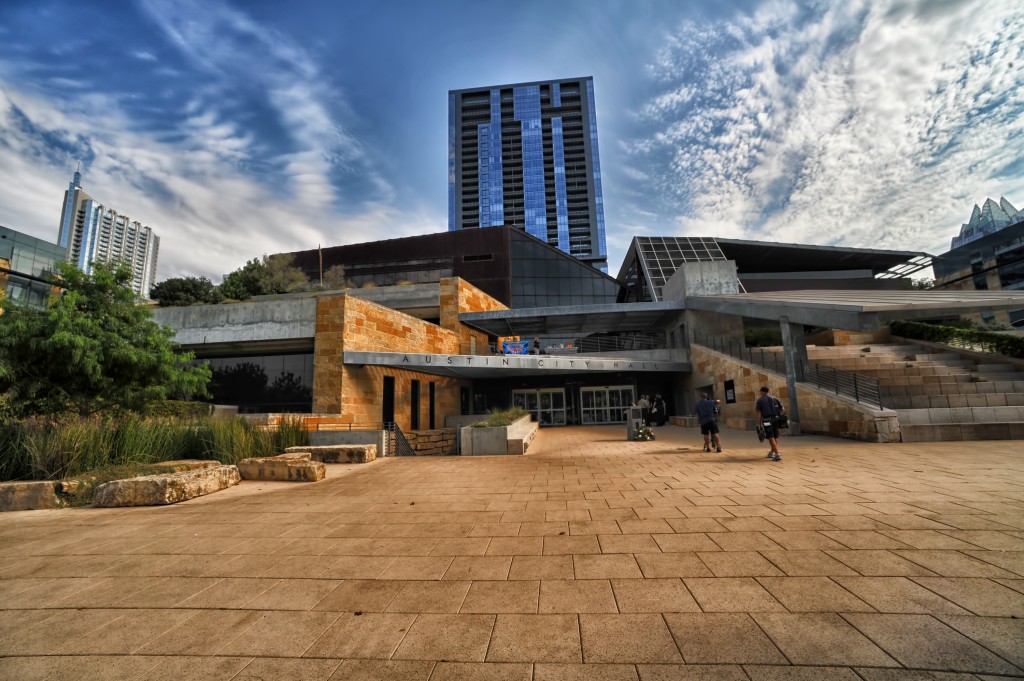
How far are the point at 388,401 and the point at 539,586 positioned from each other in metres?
17.1

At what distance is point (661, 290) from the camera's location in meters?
30.6

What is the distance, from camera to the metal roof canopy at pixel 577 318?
2602 cm

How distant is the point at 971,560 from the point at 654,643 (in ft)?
8.83

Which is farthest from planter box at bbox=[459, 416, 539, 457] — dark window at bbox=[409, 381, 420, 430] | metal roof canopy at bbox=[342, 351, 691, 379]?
dark window at bbox=[409, 381, 420, 430]

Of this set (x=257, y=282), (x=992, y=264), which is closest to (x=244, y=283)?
(x=257, y=282)

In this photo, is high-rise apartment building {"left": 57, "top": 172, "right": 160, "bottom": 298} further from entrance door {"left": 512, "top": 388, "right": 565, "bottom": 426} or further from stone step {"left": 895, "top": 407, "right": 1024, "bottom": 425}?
stone step {"left": 895, "top": 407, "right": 1024, "bottom": 425}

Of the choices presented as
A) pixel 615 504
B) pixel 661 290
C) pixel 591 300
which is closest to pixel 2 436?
pixel 615 504

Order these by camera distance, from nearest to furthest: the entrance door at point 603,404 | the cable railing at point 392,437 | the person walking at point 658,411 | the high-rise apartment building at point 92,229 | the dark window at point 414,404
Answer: the cable railing at point 392,437
the dark window at point 414,404
the person walking at point 658,411
the entrance door at point 603,404
the high-rise apartment building at point 92,229

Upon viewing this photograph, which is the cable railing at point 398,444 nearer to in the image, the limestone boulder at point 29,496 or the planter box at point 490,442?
the planter box at point 490,442

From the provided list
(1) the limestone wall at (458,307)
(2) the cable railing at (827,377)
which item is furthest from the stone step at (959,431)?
Answer: (1) the limestone wall at (458,307)

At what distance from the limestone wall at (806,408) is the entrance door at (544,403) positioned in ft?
28.8

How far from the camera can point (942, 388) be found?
13289mm

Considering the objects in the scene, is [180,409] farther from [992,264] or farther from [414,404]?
[992,264]

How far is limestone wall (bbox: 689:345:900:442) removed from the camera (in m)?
10.6
